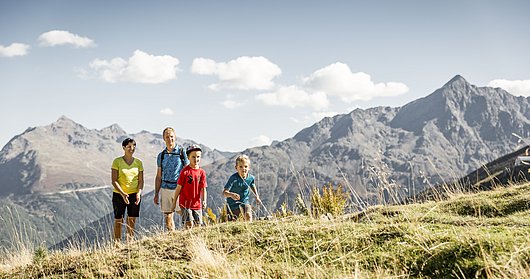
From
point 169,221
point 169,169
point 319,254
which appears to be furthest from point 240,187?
point 319,254

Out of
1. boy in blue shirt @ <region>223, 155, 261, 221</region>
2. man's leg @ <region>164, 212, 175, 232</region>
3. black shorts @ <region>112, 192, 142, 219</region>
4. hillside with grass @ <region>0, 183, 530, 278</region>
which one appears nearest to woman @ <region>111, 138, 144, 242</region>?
black shorts @ <region>112, 192, 142, 219</region>

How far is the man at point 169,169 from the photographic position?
9516mm

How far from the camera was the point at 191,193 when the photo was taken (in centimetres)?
895

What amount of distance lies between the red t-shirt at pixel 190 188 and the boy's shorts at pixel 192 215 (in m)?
0.07

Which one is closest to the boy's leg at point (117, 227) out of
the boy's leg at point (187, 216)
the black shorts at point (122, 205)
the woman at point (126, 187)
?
the woman at point (126, 187)

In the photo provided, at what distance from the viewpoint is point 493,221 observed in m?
5.82

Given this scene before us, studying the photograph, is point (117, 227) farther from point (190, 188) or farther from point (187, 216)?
point (190, 188)

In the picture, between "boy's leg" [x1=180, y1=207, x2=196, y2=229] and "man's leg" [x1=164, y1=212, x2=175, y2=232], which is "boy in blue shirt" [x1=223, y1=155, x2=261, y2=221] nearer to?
"boy's leg" [x1=180, y1=207, x2=196, y2=229]

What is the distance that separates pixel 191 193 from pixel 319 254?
5206mm

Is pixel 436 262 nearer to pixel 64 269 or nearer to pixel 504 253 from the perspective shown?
pixel 504 253

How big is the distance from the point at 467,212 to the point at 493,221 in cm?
182

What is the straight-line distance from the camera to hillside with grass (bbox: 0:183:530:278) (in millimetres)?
3705

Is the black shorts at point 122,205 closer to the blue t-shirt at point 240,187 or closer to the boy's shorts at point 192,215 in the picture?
the boy's shorts at point 192,215

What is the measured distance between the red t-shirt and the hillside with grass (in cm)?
237
